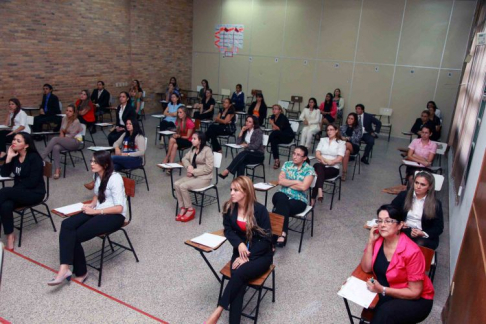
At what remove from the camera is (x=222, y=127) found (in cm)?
823

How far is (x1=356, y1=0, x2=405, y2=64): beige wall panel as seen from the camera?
406 inches

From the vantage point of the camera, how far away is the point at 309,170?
448cm

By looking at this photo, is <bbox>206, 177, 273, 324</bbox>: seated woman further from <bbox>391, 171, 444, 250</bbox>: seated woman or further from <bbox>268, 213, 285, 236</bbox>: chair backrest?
<bbox>391, 171, 444, 250</bbox>: seated woman

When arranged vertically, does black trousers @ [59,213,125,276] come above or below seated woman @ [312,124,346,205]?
below

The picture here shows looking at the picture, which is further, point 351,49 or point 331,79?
point 331,79

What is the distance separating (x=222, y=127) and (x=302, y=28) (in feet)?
17.9

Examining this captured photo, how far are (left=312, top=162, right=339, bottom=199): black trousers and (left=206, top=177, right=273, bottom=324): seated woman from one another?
89.7 inches

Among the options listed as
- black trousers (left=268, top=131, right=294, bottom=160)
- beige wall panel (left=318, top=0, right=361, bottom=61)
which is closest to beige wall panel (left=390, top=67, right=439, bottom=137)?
beige wall panel (left=318, top=0, right=361, bottom=61)

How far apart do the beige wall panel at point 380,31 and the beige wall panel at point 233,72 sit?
4.03 m

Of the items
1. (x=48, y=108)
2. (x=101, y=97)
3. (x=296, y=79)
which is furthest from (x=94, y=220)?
(x=296, y=79)

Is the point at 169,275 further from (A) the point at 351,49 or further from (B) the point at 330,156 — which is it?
(A) the point at 351,49

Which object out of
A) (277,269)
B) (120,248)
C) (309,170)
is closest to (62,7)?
(120,248)

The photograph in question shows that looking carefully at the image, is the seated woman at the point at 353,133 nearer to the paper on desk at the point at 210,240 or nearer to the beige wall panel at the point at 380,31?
the beige wall panel at the point at 380,31

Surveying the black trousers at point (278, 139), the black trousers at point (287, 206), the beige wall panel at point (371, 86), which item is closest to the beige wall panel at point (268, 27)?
the beige wall panel at point (371, 86)
